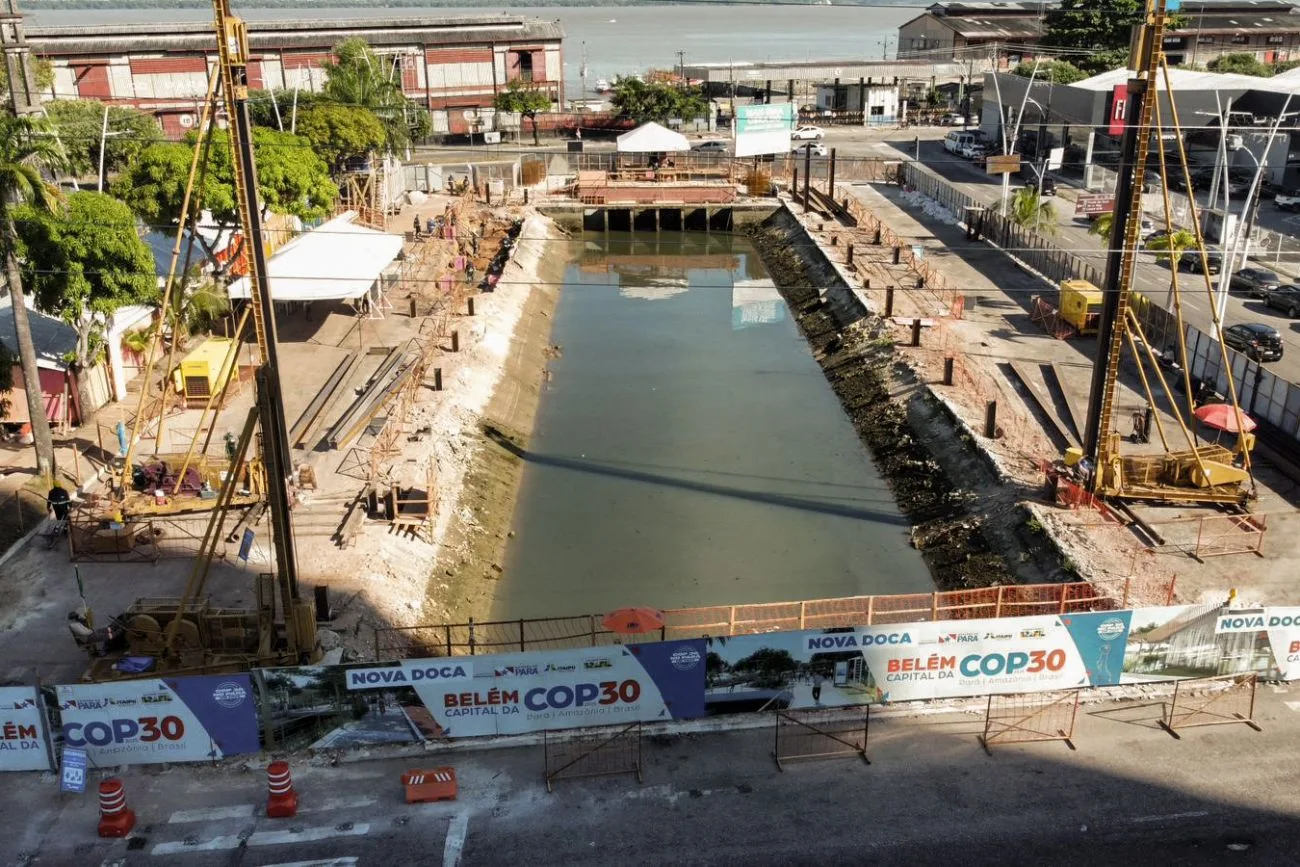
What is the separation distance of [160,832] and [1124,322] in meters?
22.3

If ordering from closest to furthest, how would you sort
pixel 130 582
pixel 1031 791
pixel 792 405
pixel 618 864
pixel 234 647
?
1. pixel 618 864
2. pixel 1031 791
3. pixel 234 647
4. pixel 130 582
5. pixel 792 405

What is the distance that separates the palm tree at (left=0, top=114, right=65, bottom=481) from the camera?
1005 inches

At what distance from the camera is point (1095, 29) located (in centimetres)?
9550

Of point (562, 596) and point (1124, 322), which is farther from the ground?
point (1124, 322)

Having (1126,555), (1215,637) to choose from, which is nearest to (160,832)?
(1215,637)

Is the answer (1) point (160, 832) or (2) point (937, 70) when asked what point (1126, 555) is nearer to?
(1) point (160, 832)

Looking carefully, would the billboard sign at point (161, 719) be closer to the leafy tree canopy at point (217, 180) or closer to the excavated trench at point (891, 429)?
the excavated trench at point (891, 429)

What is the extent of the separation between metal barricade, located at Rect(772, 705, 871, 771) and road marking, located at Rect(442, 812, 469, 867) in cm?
501

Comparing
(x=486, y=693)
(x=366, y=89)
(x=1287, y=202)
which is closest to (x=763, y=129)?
(x=366, y=89)

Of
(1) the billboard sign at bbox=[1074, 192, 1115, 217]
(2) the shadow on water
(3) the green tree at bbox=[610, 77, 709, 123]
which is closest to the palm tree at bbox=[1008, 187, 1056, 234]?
(1) the billboard sign at bbox=[1074, 192, 1115, 217]

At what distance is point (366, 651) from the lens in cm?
2159

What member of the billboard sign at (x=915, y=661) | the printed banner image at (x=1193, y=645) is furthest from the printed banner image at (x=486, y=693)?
the printed banner image at (x=1193, y=645)

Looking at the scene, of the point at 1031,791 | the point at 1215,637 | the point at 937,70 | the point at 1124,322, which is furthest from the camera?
the point at 937,70

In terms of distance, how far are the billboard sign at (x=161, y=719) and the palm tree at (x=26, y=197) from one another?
11986 millimetres
